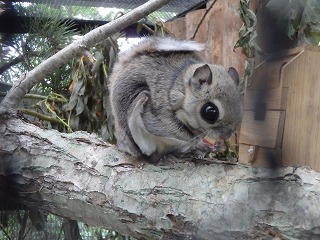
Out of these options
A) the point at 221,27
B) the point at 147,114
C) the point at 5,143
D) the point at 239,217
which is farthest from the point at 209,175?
the point at 221,27

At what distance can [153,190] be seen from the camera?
1116 millimetres

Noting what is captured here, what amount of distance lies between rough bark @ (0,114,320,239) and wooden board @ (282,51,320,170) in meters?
0.14

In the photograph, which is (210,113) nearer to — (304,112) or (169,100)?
(169,100)

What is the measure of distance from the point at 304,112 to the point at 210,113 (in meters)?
0.24

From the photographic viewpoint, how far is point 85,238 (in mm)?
1791

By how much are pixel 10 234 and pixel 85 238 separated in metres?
0.36

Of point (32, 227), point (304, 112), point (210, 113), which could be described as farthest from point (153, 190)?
point (32, 227)

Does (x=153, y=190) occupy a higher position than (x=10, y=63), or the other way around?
(x=10, y=63)

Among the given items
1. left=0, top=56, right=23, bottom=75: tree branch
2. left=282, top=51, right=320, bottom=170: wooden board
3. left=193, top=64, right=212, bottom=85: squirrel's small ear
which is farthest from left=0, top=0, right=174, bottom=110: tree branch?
left=282, top=51, right=320, bottom=170: wooden board

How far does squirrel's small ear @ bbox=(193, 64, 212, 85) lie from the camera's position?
1270 millimetres

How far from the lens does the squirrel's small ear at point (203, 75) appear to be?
127cm

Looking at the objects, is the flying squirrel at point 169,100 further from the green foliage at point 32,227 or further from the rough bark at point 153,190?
the green foliage at point 32,227

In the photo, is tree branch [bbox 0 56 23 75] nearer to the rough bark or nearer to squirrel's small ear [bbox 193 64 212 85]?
the rough bark

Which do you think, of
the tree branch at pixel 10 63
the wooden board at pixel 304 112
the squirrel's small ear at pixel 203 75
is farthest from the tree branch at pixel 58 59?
the wooden board at pixel 304 112
